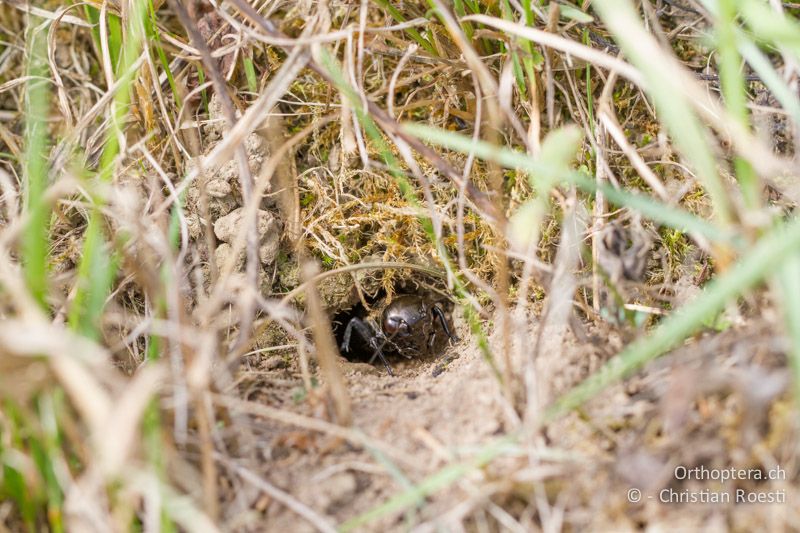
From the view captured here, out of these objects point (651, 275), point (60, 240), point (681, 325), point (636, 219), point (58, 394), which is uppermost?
point (681, 325)

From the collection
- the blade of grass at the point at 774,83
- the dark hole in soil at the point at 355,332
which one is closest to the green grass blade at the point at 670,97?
the blade of grass at the point at 774,83

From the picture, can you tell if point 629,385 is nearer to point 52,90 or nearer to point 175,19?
point 175,19

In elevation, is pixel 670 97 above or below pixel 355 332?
above

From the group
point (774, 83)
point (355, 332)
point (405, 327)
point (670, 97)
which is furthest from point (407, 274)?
point (670, 97)

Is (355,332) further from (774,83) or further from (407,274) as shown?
(774,83)

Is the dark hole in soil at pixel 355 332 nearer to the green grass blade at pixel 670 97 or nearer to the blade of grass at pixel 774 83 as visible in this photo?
the blade of grass at pixel 774 83

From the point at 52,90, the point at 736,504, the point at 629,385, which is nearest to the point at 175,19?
the point at 52,90

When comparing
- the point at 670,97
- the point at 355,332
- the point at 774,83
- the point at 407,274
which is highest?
the point at 670,97

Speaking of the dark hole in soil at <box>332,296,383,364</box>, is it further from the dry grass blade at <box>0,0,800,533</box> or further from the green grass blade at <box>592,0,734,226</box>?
the green grass blade at <box>592,0,734,226</box>

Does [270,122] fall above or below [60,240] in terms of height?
above

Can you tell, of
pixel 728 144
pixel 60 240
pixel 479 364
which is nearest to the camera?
pixel 479 364
